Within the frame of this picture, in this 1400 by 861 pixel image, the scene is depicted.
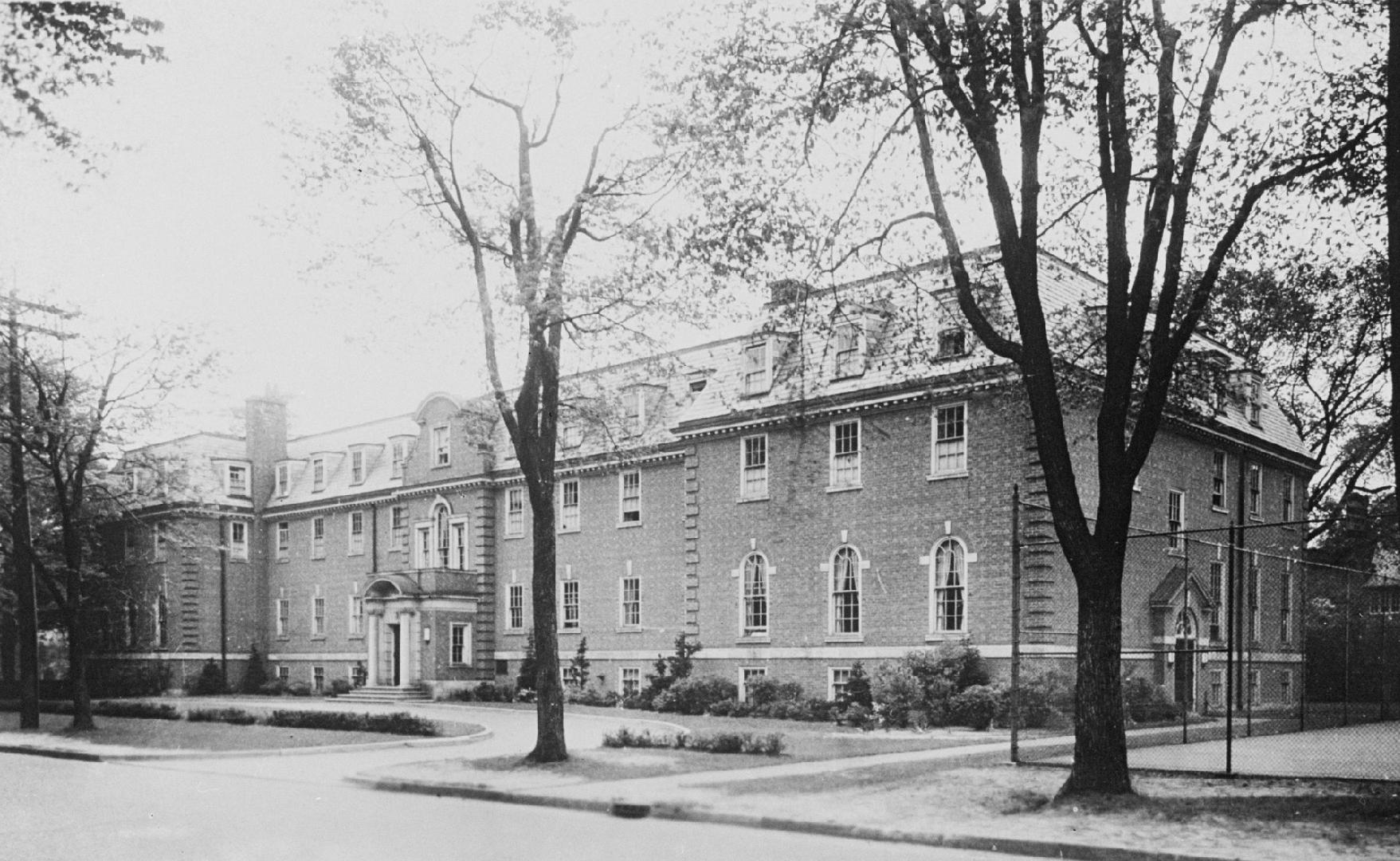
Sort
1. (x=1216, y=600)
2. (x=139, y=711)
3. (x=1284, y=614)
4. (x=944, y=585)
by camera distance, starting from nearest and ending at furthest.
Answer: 1. (x=944, y=585)
2. (x=1216, y=600)
3. (x=139, y=711)
4. (x=1284, y=614)

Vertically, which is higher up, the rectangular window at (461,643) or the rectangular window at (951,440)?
the rectangular window at (951,440)

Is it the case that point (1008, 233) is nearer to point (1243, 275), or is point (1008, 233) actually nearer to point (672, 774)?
point (1243, 275)

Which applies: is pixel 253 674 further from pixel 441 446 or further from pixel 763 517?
pixel 763 517

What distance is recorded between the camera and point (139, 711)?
32188mm

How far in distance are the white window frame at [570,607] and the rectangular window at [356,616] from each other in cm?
1197

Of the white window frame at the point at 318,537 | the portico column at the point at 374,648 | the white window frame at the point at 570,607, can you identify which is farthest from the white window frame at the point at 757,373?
the white window frame at the point at 318,537

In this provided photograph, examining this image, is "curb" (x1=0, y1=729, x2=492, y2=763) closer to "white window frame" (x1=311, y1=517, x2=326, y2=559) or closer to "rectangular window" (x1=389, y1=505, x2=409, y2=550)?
"rectangular window" (x1=389, y1=505, x2=409, y2=550)

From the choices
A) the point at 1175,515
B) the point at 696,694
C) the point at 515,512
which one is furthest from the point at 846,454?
the point at 515,512

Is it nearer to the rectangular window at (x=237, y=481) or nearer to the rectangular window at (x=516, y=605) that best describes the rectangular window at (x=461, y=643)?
the rectangular window at (x=516, y=605)

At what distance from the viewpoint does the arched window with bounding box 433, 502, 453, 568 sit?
45.2m

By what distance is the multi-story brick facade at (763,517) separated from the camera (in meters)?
25.9

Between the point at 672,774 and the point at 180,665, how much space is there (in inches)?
1612

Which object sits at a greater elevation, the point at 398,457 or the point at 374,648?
the point at 398,457

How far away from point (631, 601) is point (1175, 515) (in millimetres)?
16446
